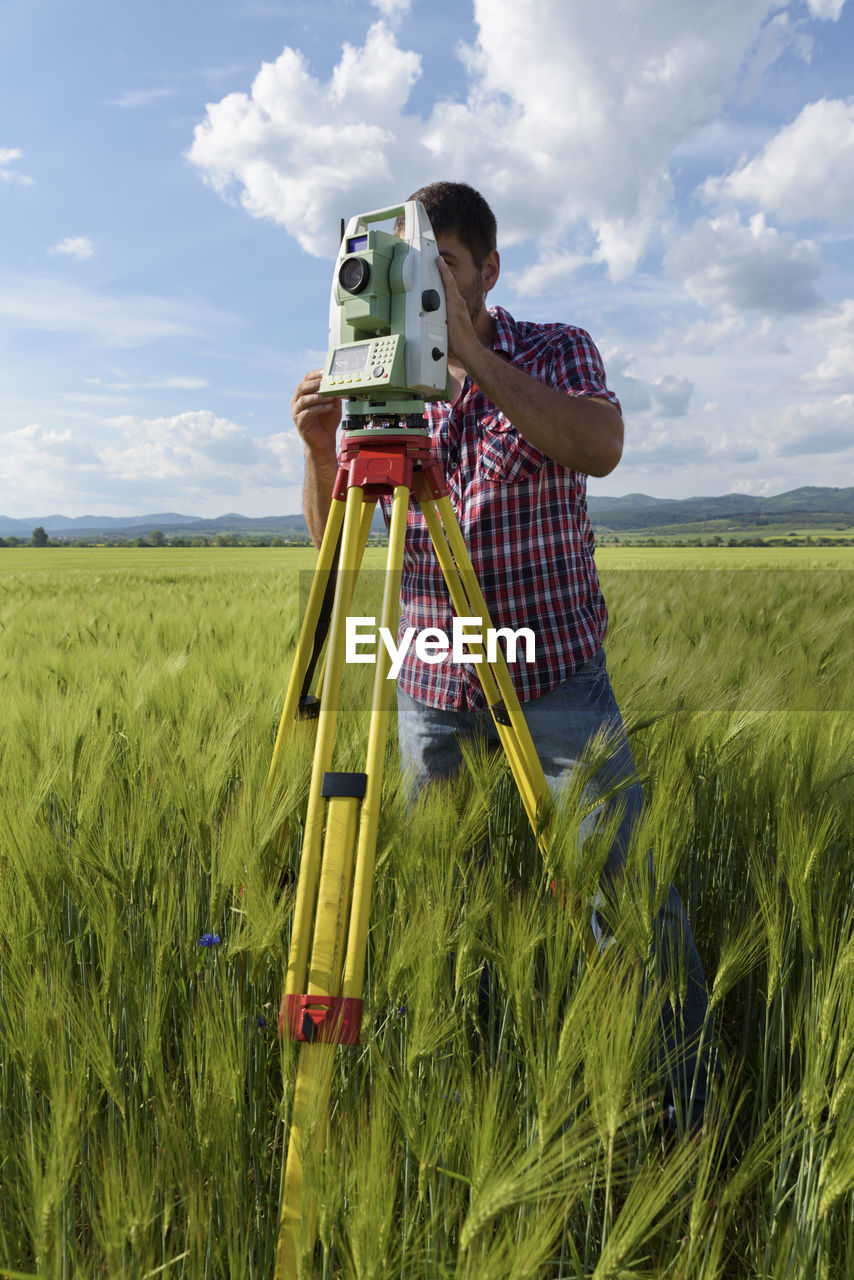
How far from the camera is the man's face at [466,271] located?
1620 mm

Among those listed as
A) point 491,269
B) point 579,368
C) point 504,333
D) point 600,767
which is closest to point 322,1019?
point 600,767

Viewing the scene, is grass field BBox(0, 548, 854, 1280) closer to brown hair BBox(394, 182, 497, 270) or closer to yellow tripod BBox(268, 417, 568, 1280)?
yellow tripod BBox(268, 417, 568, 1280)

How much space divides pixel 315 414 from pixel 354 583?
20.2 inches

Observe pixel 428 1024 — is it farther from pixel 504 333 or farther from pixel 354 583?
pixel 504 333

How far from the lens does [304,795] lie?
1.40 meters

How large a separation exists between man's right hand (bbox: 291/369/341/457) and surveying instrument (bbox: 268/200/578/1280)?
24cm

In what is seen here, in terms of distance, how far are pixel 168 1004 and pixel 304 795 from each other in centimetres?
40

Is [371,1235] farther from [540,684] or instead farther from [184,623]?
[184,623]

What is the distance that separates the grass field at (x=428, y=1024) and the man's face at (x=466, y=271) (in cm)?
90

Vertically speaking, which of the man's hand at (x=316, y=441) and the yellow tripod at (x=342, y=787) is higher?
the man's hand at (x=316, y=441)

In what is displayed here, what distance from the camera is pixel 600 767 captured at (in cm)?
143

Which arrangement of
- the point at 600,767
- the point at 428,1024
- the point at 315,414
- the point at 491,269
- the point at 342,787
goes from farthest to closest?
the point at 491,269 → the point at 315,414 → the point at 600,767 → the point at 342,787 → the point at 428,1024

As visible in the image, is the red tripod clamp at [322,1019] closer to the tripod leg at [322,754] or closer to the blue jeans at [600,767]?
the tripod leg at [322,754]

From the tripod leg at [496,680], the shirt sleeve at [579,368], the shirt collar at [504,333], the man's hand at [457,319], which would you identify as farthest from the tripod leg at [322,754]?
the shirt collar at [504,333]
